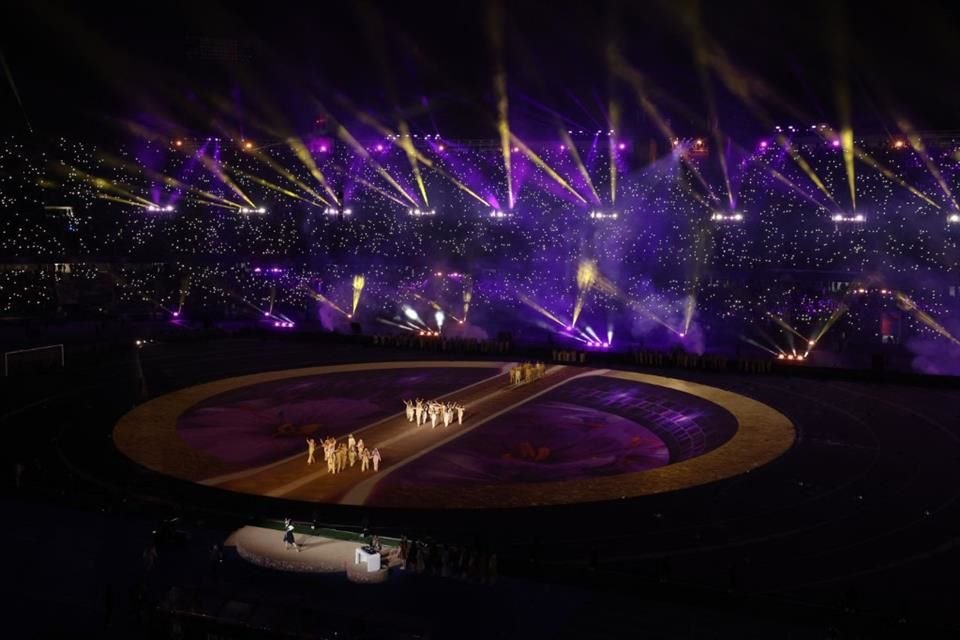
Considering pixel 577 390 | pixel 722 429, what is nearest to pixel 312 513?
pixel 722 429

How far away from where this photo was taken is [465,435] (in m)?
29.2

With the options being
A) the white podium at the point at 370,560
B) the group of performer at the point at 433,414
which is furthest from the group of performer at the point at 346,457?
the white podium at the point at 370,560

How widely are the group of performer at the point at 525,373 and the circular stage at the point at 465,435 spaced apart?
461mm

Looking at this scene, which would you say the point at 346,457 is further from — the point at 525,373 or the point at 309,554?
the point at 525,373

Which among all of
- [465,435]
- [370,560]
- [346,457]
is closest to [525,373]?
[465,435]

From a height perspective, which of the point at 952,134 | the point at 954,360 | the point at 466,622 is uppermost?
the point at 952,134

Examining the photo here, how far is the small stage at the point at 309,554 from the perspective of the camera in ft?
53.1

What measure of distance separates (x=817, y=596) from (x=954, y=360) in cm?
3709

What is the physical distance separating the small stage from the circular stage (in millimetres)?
3367

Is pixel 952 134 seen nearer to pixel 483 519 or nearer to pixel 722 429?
pixel 722 429

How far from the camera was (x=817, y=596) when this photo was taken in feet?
50.2

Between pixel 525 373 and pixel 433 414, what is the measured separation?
9496mm

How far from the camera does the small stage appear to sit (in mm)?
16188

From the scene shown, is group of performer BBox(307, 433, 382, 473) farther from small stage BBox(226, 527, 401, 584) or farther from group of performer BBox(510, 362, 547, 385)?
group of performer BBox(510, 362, 547, 385)
